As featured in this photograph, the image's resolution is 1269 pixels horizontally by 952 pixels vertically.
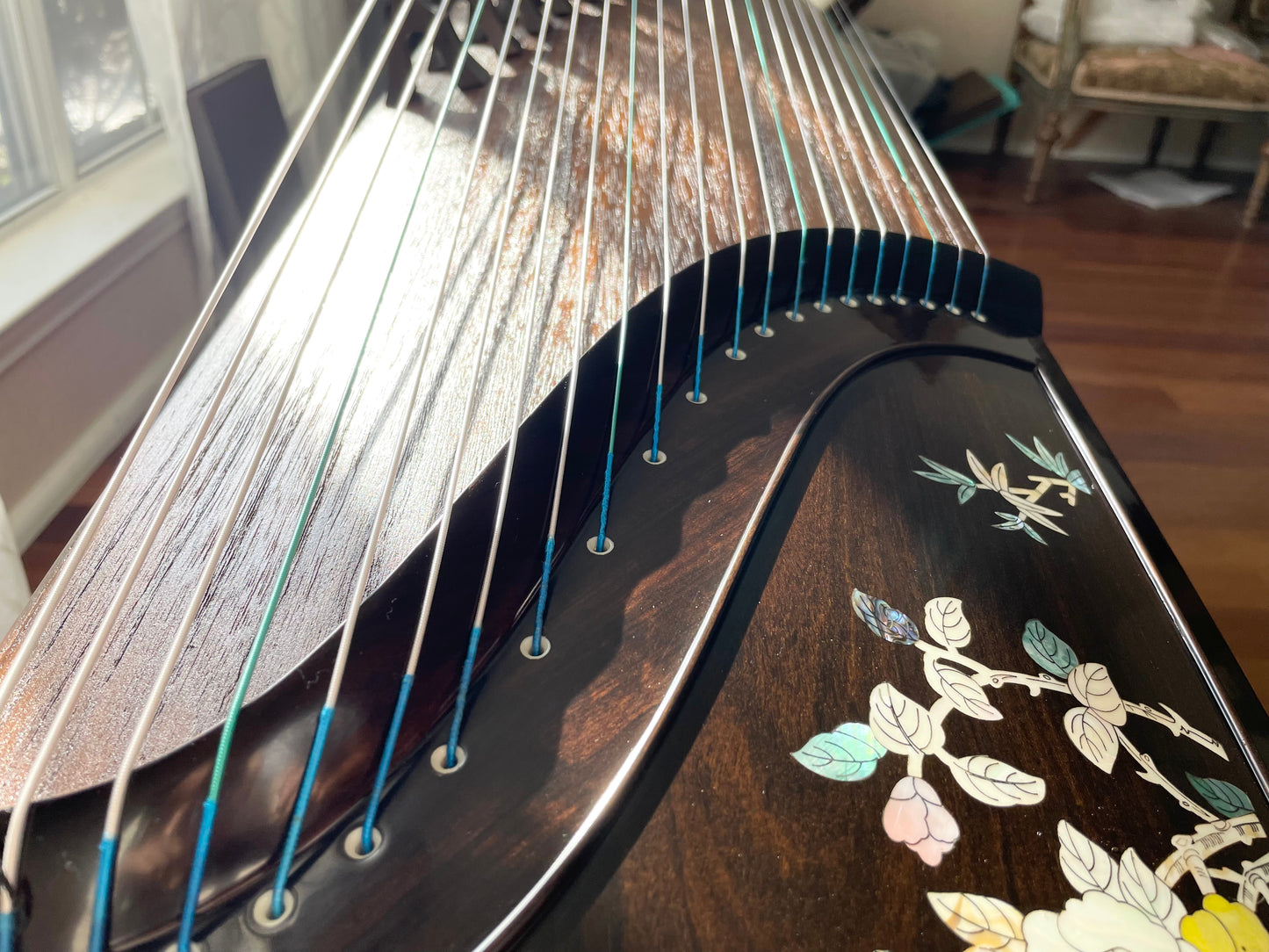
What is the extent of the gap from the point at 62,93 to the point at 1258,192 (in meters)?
3.64

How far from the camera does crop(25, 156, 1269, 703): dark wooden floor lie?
64.5 inches

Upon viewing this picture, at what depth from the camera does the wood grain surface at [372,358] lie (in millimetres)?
448

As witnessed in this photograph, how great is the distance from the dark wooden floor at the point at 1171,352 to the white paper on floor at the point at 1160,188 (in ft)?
0.23

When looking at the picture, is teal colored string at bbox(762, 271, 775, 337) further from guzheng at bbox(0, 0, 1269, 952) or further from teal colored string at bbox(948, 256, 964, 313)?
teal colored string at bbox(948, 256, 964, 313)

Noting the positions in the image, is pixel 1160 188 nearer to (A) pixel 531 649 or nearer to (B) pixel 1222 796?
(B) pixel 1222 796

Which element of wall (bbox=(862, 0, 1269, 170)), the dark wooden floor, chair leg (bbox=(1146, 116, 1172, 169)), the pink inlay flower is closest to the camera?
the pink inlay flower

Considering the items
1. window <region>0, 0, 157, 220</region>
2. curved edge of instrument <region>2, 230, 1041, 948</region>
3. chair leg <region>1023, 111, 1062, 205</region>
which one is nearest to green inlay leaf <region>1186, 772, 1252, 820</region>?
curved edge of instrument <region>2, 230, 1041, 948</region>

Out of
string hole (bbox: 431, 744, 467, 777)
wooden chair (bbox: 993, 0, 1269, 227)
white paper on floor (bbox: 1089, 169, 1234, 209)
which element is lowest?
white paper on floor (bbox: 1089, 169, 1234, 209)

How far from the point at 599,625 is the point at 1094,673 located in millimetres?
299

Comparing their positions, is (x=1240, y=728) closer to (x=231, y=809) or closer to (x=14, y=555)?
(x=231, y=809)

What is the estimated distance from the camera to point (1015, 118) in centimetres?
385

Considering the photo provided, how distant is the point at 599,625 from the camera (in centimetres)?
53

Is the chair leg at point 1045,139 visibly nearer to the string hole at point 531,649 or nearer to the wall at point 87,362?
the wall at point 87,362

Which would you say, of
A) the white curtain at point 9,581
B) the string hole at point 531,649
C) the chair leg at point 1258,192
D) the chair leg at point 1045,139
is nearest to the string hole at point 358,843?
the string hole at point 531,649
